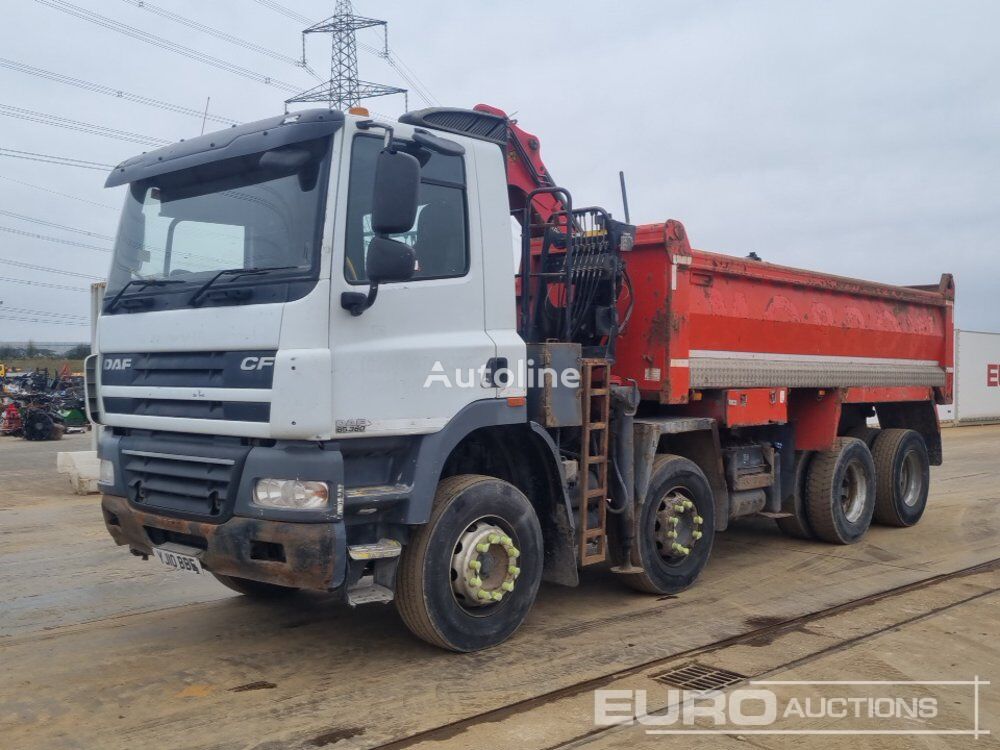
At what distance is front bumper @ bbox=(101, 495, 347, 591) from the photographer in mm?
4652

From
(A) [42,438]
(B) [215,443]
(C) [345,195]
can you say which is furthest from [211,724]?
(A) [42,438]

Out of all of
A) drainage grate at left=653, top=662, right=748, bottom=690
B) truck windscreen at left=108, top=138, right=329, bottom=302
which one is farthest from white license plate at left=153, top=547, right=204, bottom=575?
drainage grate at left=653, top=662, right=748, bottom=690

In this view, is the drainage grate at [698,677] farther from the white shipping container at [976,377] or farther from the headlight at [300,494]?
the white shipping container at [976,377]

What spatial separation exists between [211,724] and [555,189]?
4152mm

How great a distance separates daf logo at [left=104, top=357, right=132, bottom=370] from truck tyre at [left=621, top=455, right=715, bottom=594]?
351cm

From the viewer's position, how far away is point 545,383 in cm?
595

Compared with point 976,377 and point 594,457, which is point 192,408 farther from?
point 976,377

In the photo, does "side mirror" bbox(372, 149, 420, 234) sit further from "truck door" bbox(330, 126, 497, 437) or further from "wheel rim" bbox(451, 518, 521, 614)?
"wheel rim" bbox(451, 518, 521, 614)

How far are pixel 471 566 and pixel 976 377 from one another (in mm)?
25747

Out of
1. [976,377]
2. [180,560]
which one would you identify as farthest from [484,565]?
[976,377]

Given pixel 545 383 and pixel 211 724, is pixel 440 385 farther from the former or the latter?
pixel 211 724

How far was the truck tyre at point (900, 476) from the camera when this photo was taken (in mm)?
9781

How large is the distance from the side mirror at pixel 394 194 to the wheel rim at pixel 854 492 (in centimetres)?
611

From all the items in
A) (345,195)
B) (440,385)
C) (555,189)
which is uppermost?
(555,189)
